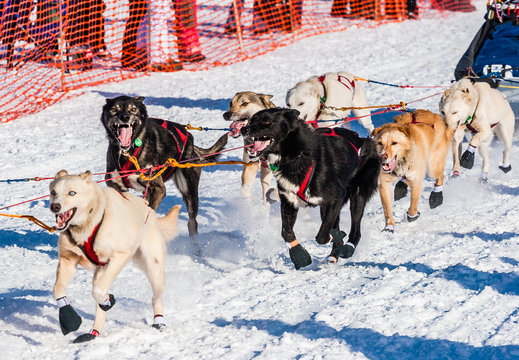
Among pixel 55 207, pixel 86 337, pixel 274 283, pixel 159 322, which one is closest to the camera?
pixel 55 207

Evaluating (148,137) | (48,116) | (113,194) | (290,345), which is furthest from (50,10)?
(290,345)

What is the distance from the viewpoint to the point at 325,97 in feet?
21.0

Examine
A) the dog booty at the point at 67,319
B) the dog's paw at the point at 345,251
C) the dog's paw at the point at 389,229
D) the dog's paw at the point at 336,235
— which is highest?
the dog booty at the point at 67,319

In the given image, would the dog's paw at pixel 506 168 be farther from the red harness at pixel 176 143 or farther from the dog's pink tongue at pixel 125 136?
the dog's pink tongue at pixel 125 136

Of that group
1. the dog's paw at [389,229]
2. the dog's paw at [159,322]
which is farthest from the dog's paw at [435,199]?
the dog's paw at [159,322]

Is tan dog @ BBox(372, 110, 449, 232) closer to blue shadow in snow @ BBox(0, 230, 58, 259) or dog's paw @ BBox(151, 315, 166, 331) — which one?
dog's paw @ BBox(151, 315, 166, 331)

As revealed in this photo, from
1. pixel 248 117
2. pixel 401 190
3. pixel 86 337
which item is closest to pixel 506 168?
pixel 401 190

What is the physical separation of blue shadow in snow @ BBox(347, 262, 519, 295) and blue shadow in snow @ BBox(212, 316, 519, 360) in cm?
74

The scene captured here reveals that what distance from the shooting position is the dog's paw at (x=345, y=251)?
14.8 feet

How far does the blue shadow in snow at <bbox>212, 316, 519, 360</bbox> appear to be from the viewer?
124 inches

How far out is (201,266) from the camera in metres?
4.66

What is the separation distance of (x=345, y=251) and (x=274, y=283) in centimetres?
55

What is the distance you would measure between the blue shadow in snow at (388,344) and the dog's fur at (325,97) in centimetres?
267

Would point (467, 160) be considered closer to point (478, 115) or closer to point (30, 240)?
point (478, 115)
